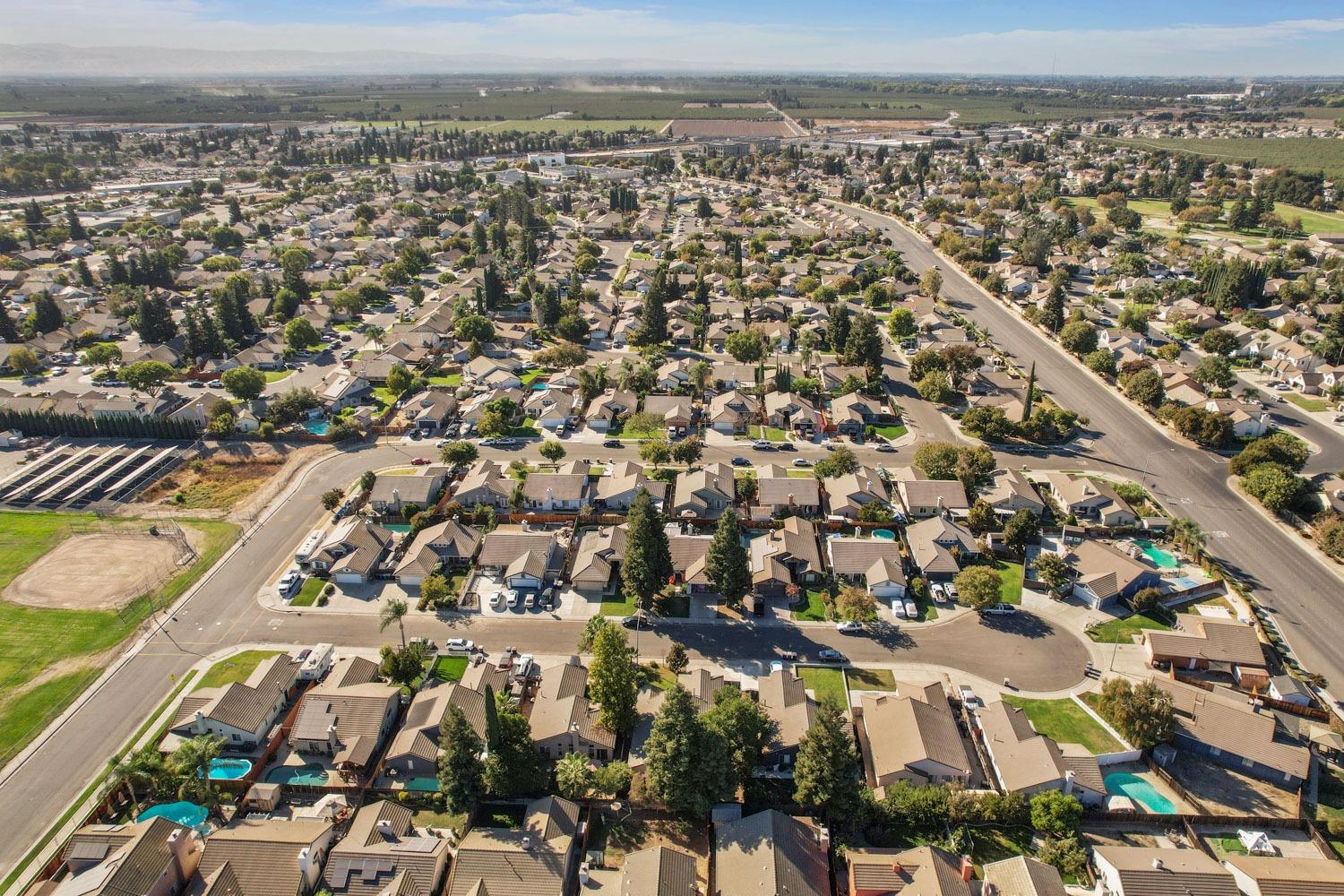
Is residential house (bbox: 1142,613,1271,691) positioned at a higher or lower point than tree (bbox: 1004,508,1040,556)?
lower

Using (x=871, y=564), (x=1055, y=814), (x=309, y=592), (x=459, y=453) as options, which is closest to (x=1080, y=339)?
(x=871, y=564)

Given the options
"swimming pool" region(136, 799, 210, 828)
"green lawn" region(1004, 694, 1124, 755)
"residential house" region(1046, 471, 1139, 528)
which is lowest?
"swimming pool" region(136, 799, 210, 828)

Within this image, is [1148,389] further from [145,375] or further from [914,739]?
[145,375]

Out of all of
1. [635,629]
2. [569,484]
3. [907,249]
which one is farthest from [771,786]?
[907,249]

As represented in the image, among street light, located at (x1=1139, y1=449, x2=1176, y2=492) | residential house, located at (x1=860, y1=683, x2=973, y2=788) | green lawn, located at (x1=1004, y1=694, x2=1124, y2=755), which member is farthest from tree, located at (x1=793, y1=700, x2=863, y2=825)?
street light, located at (x1=1139, y1=449, x2=1176, y2=492)

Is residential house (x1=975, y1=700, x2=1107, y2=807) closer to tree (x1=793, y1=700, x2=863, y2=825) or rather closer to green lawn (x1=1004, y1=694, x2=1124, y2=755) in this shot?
green lawn (x1=1004, y1=694, x2=1124, y2=755)

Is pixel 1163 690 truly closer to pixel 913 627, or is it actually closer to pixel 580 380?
pixel 913 627

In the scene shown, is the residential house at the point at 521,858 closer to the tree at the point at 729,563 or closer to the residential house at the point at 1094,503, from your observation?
the tree at the point at 729,563
